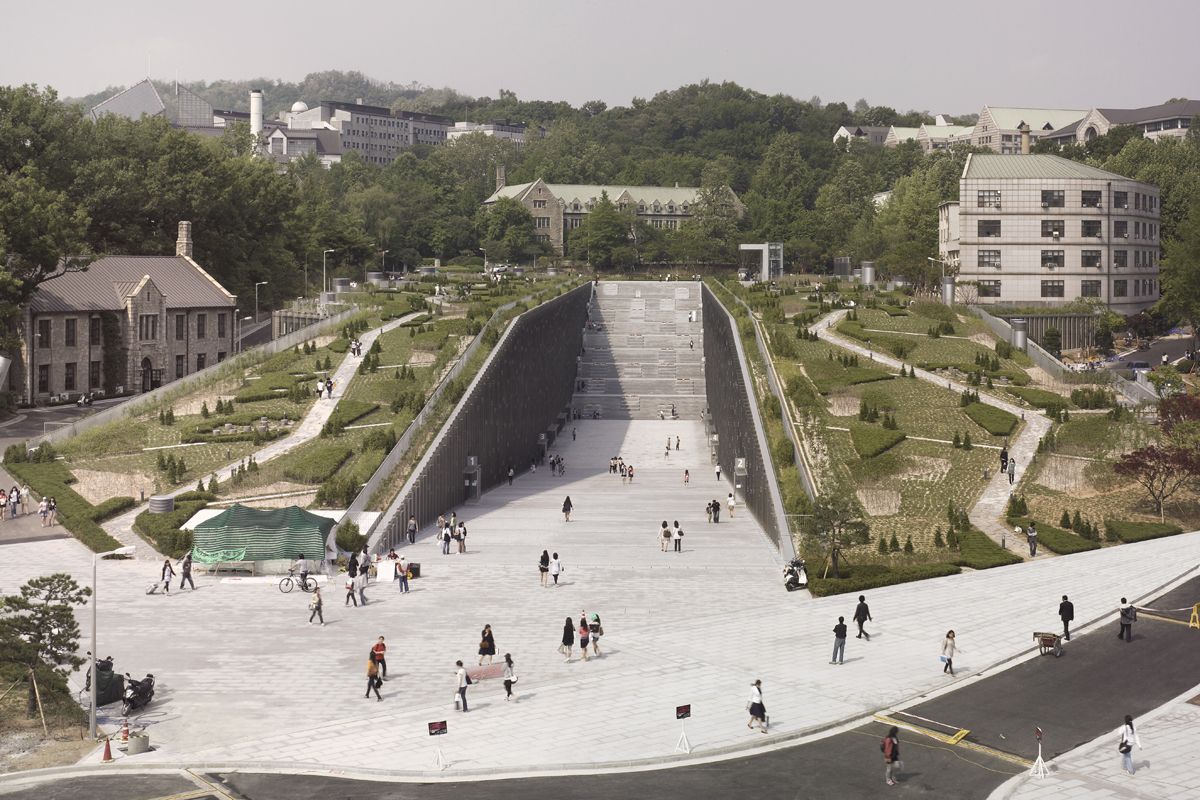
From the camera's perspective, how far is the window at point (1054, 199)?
10438cm

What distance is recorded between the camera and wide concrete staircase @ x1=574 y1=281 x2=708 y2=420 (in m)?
101

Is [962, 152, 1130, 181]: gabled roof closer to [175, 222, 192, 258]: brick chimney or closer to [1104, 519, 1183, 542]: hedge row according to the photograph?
[1104, 519, 1183, 542]: hedge row

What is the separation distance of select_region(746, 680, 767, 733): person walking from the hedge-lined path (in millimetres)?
28018

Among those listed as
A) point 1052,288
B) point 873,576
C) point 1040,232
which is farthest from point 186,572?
point 1052,288

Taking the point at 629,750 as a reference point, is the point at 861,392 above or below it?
above

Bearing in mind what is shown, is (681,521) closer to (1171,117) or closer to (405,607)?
(405,607)

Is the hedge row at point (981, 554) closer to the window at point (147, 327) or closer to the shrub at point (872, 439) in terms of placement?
the shrub at point (872, 439)

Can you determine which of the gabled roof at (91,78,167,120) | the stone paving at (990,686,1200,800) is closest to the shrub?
the stone paving at (990,686,1200,800)

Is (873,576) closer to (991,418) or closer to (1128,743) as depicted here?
(1128,743)

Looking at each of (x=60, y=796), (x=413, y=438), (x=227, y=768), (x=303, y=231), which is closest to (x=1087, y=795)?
(x=227, y=768)

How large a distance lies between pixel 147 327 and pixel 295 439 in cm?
2771

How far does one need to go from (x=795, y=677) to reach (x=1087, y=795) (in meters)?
9.86

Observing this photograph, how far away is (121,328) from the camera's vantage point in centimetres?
8512

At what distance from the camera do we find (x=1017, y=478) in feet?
190
